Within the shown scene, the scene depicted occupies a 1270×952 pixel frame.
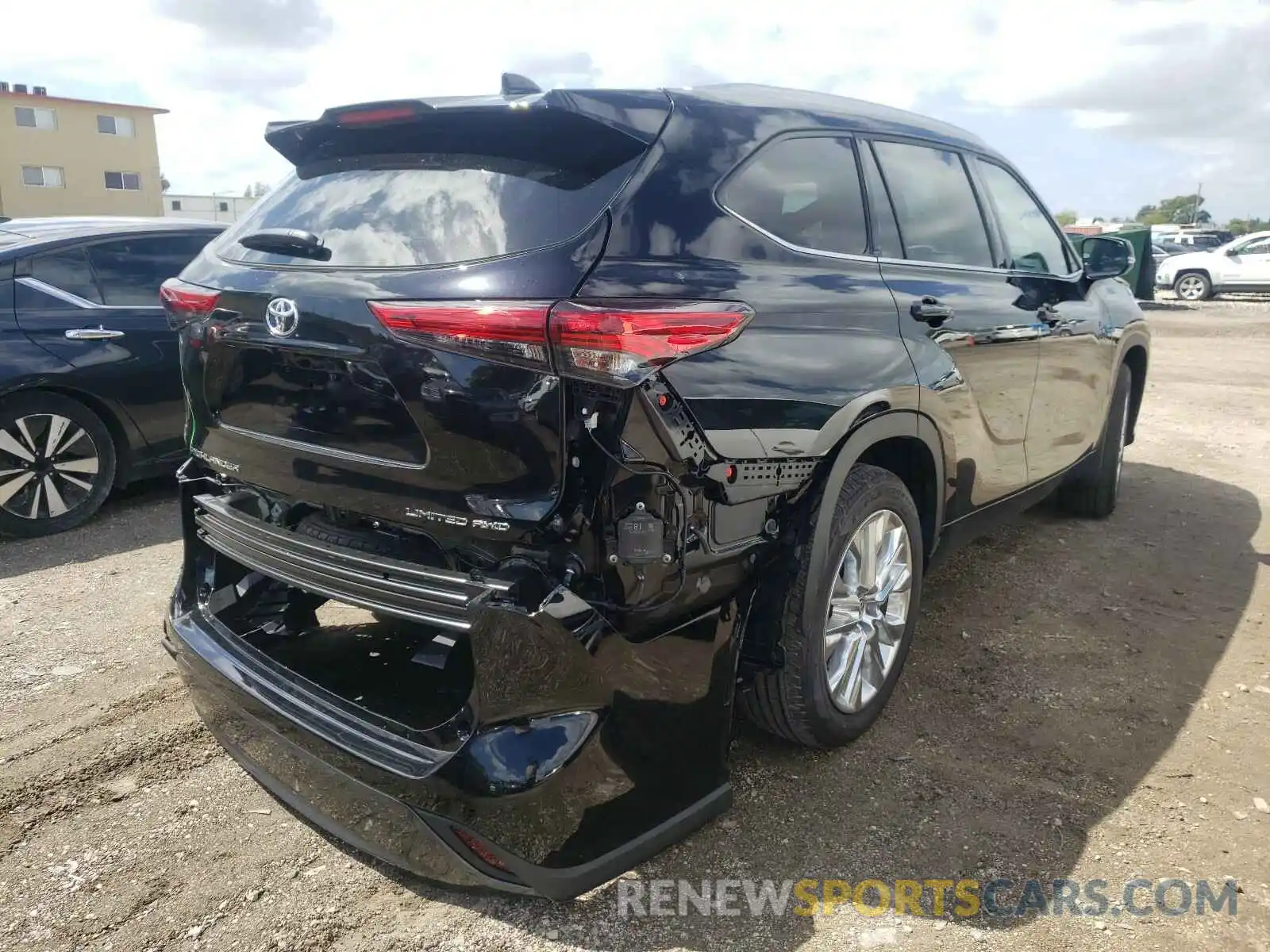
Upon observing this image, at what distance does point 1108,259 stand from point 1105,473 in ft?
3.93

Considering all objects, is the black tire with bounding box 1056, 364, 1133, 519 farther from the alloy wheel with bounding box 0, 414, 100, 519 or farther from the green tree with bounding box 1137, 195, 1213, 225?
the green tree with bounding box 1137, 195, 1213, 225

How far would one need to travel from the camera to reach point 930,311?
301 centimetres

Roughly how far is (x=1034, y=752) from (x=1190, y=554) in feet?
8.41

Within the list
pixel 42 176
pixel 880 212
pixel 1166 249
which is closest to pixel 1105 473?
pixel 880 212

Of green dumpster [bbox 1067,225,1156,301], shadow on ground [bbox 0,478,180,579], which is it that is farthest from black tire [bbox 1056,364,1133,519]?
green dumpster [bbox 1067,225,1156,301]

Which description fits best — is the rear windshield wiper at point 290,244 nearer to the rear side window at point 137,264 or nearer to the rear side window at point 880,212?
the rear side window at point 880,212

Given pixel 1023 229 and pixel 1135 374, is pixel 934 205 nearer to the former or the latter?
pixel 1023 229

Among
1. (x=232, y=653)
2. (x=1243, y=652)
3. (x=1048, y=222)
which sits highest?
(x=1048, y=222)

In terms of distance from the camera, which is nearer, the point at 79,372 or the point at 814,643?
the point at 814,643

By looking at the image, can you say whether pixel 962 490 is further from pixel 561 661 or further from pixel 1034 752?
pixel 561 661

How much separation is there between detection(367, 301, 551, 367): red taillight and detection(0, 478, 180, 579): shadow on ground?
3486 millimetres

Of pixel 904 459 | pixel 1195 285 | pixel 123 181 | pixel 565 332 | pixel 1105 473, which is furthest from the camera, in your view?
pixel 123 181

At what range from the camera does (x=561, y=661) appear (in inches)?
78.8

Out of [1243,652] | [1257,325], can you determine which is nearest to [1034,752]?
[1243,652]
